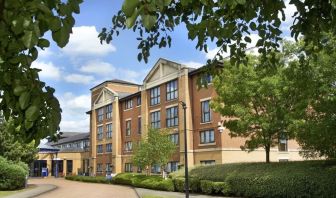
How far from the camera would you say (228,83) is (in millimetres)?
34781

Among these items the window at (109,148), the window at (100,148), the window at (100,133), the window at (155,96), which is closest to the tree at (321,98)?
the window at (155,96)

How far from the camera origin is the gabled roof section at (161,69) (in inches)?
2135

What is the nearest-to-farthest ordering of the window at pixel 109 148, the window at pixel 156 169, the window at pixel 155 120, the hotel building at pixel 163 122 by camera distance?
the hotel building at pixel 163 122 → the window at pixel 156 169 → the window at pixel 155 120 → the window at pixel 109 148

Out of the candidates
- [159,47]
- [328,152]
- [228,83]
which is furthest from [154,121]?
[159,47]

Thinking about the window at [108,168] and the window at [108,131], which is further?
the window at [108,131]

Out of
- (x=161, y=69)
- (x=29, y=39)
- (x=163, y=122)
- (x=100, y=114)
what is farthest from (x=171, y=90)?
(x=29, y=39)

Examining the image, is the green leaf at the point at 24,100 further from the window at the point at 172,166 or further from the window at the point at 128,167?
the window at the point at 128,167

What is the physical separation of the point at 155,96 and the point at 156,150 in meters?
12.0

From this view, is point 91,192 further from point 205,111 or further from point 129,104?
point 129,104

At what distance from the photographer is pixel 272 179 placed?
29.3 meters

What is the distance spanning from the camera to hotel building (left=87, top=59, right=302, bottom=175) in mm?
47969

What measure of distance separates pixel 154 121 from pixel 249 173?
28259 mm

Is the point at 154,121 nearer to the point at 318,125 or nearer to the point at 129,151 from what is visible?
the point at 129,151

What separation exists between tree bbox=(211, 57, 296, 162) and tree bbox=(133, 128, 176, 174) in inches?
548
